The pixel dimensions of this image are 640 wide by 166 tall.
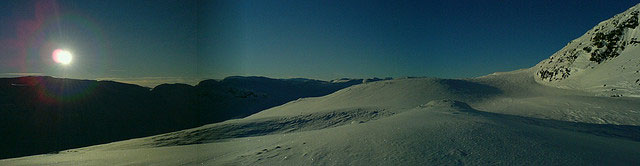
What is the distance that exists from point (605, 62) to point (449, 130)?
38.4 feet

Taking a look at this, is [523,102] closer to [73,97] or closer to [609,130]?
[609,130]

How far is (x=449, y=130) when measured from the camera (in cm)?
368

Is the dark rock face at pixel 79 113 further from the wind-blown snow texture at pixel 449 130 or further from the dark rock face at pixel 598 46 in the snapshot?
the dark rock face at pixel 598 46

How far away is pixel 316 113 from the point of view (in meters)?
8.91

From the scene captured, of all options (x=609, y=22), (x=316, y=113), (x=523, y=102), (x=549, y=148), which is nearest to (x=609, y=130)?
(x=523, y=102)

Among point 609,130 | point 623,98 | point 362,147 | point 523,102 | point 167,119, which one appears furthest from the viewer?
point 167,119

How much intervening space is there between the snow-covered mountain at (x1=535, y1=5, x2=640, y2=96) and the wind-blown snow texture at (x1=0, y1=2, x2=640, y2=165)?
5 cm

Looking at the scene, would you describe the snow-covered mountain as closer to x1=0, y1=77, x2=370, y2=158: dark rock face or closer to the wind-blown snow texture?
the wind-blown snow texture

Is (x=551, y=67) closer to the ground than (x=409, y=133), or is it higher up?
higher up

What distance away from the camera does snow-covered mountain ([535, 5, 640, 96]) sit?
9.52m

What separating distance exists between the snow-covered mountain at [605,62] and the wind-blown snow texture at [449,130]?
5 cm

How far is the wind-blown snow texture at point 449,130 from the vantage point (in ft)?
9.55

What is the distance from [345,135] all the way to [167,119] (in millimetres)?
29992

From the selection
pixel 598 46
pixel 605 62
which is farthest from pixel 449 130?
pixel 598 46
